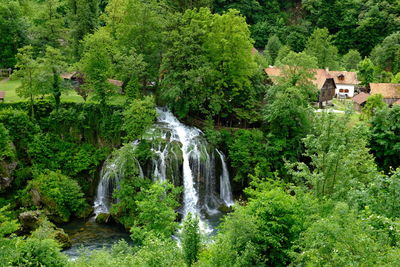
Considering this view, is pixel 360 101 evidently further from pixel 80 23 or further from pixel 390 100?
pixel 80 23

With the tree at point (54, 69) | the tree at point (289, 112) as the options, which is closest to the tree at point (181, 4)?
the tree at point (289, 112)

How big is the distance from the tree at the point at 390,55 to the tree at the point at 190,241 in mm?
52650

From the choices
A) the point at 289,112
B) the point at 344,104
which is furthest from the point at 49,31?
the point at 344,104

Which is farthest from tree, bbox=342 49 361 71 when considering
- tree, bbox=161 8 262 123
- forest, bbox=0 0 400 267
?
tree, bbox=161 8 262 123

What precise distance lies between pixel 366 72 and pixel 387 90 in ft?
28.8

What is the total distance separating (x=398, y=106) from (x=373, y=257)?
2740cm

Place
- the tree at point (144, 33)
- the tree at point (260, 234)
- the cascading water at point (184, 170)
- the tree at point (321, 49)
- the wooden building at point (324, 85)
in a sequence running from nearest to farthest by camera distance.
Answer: the tree at point (260, 234) < the cascading water at point (184, 170) < the tree at point (144, 33) < the wooden building at point (324, 85) < the tree at point (321, 49)

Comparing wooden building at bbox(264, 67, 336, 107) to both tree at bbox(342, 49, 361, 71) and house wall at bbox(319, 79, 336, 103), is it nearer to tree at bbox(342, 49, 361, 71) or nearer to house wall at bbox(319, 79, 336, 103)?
house wall at bbox(319, 79, 336, 103)

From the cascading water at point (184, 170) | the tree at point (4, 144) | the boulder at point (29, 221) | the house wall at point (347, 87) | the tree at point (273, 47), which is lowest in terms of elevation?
the boulder at point (29, 221)

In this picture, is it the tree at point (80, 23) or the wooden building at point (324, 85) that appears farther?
the wooden building at point (324, 85)

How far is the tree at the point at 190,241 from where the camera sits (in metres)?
17.9

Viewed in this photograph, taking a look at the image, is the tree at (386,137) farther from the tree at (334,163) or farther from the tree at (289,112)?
the tree at (334,163)

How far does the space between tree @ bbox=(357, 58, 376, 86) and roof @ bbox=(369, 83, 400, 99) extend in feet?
25.6

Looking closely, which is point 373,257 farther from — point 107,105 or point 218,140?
point 107,105
